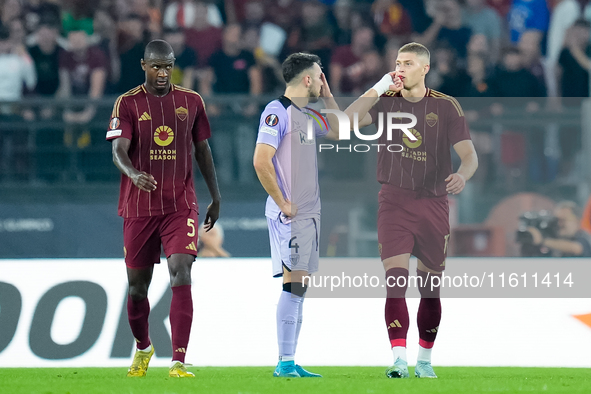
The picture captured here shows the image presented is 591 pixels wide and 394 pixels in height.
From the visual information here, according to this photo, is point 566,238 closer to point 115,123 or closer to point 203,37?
point 115,123

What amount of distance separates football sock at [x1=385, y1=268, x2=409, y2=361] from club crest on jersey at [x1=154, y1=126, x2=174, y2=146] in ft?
6.17

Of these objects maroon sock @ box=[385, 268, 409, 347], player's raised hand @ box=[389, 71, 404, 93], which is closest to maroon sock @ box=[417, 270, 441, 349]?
maroon sock @ box=[385, 268, 409, 347]

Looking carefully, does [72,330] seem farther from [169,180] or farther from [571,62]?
[571,62]

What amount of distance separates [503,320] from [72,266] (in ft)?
13.2

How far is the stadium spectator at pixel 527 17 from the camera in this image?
1320cm

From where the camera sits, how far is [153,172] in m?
6.73

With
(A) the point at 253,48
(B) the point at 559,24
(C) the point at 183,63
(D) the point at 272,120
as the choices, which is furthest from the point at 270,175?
Result: (B) the point at 559,24

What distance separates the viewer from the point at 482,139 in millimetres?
10734

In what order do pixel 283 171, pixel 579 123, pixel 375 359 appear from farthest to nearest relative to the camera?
pixel 579 123, pixel 375 359, pixel 283 171

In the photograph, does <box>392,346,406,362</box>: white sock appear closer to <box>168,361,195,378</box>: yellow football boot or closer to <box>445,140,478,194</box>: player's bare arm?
<box>445,140,478,194</box>: player's bare arm

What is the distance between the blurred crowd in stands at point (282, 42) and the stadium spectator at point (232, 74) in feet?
0.04

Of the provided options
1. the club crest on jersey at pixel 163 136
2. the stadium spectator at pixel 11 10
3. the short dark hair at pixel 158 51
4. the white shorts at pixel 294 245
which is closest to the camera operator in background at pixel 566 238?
the white shorts at pixel 294 245

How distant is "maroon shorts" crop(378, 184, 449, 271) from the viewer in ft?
21.9

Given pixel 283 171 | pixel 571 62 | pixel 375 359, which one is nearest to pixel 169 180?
pixel 283 171
